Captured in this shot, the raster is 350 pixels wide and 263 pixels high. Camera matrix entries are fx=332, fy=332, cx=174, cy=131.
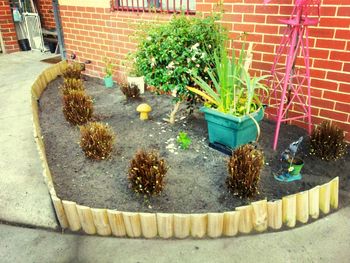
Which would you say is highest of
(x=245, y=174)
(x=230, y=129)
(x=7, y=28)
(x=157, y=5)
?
(x=157, y=5)

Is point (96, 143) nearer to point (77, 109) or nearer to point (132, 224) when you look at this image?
point (77, 109)

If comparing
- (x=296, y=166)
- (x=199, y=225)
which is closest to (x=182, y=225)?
(x=199, y=225)

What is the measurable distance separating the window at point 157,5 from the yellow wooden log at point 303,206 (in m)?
3.08

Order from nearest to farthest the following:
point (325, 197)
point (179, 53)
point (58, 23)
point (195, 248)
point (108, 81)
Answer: point (195, 248) < point (325, 197) < point (179, 53) < point (108, 81) < point (58, 23)

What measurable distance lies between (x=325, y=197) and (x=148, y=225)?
1442 mm

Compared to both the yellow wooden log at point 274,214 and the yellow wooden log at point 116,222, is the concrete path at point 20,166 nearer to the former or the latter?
the yellow wooden log at point 116,222

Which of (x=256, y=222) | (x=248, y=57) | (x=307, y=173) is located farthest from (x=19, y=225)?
(x=248, y=57)

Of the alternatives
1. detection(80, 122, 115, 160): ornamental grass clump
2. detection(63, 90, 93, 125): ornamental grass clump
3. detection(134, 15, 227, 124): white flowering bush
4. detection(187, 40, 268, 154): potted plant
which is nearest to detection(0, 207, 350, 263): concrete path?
detection(80, 122, 115, 160): ornamental grass clump

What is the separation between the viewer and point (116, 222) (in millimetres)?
2559

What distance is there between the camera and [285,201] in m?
2.53

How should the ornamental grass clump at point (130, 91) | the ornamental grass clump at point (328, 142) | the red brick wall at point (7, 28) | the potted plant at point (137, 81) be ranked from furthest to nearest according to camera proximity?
the red brick wall at point (7, 28) → the potted plant at point (137, 81) → the ornamental grass clump at point (130, 91) → the ornamental grass clump at point (328, 142)

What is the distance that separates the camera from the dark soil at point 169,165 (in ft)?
9.21

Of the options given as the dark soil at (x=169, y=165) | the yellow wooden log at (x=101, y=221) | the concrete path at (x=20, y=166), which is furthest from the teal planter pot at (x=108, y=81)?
the yellow wooden log at (x=101, y=221)

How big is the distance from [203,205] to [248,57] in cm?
187
